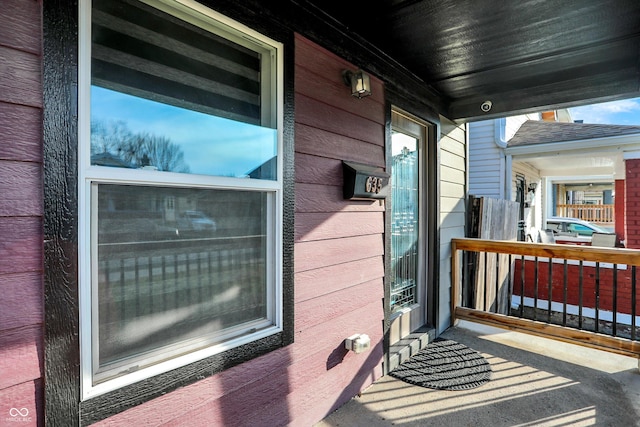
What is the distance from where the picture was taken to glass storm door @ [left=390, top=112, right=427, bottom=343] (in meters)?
2.86

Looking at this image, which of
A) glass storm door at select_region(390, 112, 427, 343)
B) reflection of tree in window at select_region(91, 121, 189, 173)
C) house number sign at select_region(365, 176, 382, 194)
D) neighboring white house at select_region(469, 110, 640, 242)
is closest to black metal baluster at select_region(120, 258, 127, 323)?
reflection of tree in window at select_region(91, 121, 189, 173)

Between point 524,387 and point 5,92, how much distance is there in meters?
3.16

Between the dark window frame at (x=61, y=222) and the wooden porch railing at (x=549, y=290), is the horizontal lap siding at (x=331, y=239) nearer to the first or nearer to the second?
the dark window frame at (x=61, y=222)

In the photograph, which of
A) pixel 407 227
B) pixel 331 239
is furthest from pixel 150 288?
pixel 407 227

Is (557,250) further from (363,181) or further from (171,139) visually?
(171,139)

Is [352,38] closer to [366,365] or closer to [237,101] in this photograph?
[237,101]

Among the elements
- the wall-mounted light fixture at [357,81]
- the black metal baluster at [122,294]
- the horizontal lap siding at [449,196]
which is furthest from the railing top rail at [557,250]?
the black metal baluster at [122,294]

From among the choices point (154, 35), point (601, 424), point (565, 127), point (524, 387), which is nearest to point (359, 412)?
point (524, 387)

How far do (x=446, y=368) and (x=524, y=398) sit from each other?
1.81 feet

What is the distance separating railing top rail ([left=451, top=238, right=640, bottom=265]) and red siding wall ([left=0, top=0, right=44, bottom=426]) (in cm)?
342

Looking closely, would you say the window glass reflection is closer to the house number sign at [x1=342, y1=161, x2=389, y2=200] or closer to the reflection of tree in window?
the reflection of tree in window

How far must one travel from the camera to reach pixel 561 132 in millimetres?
6301

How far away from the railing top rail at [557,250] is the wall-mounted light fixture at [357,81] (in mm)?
2100

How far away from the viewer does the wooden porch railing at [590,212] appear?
15.4m
